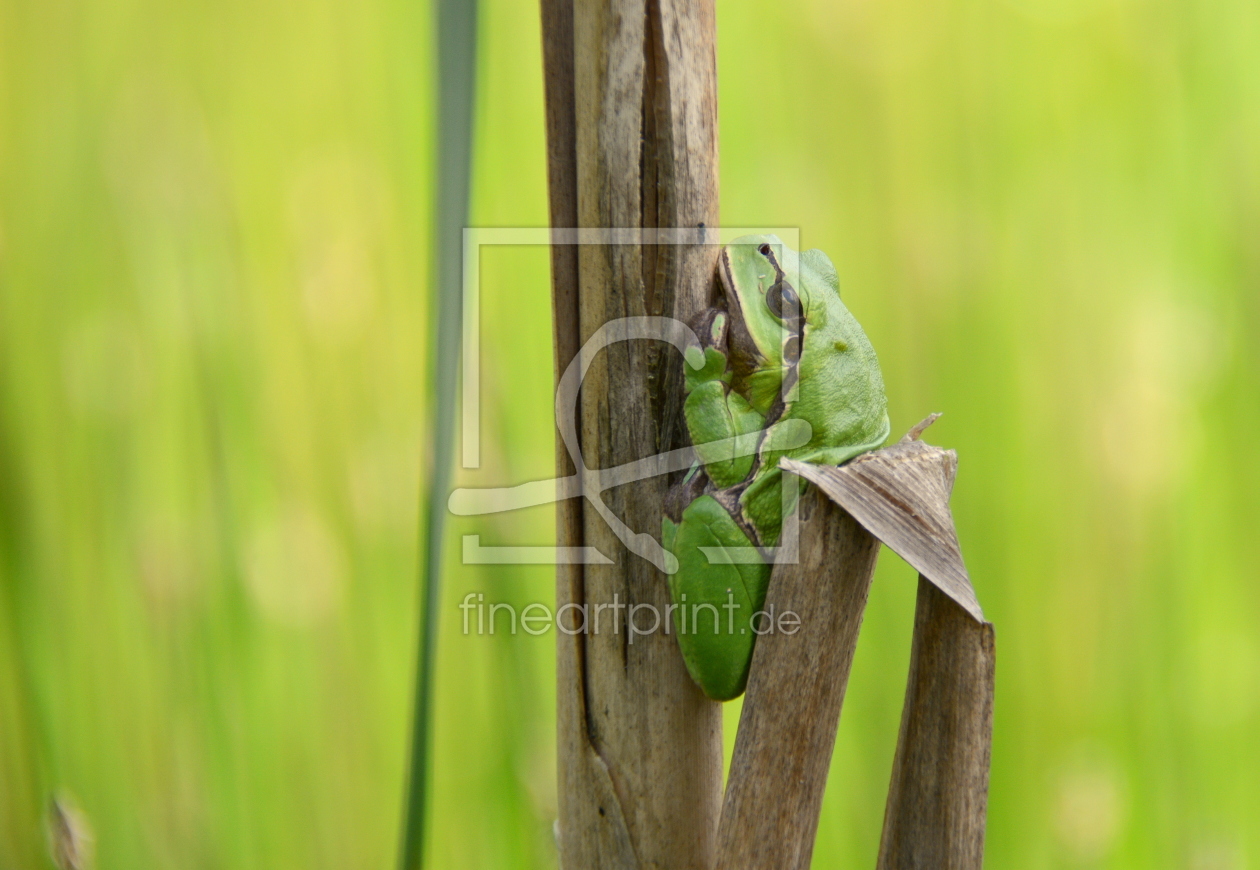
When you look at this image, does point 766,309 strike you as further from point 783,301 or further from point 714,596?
point 714,596

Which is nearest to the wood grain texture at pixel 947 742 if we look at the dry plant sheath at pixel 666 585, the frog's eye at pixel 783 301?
the dry plant sheath at pixel 666 585

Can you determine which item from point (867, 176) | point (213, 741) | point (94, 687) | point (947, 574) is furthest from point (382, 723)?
point (867, 176)

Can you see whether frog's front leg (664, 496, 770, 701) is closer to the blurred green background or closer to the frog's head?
the frog's head

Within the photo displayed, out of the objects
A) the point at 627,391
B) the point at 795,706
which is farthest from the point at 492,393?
the point at 795,706

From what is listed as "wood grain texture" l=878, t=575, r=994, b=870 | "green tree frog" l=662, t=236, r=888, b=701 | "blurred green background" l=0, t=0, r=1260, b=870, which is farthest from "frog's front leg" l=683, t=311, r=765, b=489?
"blurred green background" l=0, t=0, r=1260, b=870

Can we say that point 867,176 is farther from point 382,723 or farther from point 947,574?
point 382,723

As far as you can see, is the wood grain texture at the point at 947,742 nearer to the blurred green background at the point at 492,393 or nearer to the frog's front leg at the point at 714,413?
the frog's front leg at the point at 714,413
